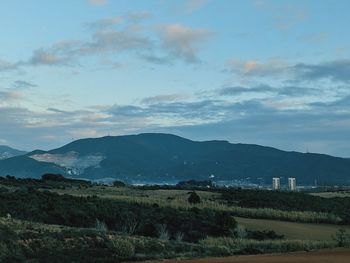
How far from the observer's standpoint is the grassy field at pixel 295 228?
3569 cm

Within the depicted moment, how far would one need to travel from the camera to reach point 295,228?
129 feet

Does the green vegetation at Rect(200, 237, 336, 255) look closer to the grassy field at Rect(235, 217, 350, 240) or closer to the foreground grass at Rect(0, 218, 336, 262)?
the foreground grass at Rect(0, 218, 336, 262)

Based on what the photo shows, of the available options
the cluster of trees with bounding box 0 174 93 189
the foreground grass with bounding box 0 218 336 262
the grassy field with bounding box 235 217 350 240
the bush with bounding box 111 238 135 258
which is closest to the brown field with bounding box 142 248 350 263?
the foreground grass with bounding box 0 218 336 262

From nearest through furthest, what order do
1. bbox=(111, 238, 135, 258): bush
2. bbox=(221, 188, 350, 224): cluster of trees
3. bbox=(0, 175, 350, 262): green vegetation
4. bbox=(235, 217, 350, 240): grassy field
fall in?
bbox=(0, 175, 350, 262): green vegetation, bbox=(111, 238, 135, 258): bush, bbox=(235, 217, 350, 240): grassy field, bbox=(221, 188, 350, 224): cluster of trees

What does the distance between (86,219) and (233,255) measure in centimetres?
1379

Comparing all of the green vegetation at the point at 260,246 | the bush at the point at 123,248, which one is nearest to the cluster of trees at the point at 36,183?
the green vegetation at the point at 260,246

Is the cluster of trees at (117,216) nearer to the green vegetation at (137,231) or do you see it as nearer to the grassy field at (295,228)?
the green vegetation at (137,231)

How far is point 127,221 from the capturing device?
3603 cm

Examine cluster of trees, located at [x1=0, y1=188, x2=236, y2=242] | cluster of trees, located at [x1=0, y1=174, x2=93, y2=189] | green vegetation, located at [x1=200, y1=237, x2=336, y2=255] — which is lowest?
green vegetation, located at [x1=200, y1=237, x2=336, y2=255]

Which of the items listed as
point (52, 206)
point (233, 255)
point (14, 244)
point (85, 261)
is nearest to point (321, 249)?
point (233, 255)

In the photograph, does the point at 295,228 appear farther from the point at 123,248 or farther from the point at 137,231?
the point at 123,248

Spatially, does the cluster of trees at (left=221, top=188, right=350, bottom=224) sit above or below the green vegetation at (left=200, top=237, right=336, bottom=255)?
above

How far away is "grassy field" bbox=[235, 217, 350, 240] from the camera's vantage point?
35.7 m

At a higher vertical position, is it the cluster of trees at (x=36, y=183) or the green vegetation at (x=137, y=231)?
the cluster of trees at (x=36, y=183)
